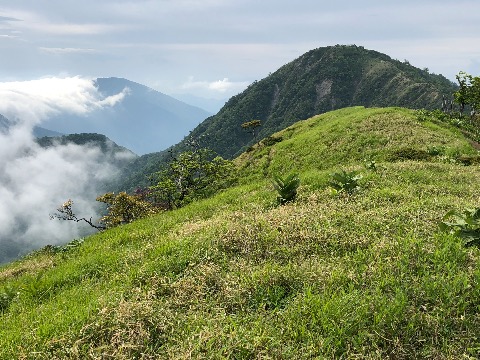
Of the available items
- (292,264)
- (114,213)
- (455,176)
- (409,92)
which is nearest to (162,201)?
(114,213)

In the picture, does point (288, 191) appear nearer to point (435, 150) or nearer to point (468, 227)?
point (468, 227)

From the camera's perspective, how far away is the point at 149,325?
575cm

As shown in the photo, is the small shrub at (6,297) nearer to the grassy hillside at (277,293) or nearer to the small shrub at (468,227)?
the grassy hillside at (277,293)

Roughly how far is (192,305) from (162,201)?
113ft

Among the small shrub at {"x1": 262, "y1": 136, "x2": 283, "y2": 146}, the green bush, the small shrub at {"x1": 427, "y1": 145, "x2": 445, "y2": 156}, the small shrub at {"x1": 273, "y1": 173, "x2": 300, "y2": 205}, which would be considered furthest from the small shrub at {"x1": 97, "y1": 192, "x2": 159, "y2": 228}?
the small shrub at {"x1": 427, "y1": 145, "x2": 445, "y2": 156}

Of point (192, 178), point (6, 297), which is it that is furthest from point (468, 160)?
point (192, 178)

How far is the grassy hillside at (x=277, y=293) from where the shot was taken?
16.8ft

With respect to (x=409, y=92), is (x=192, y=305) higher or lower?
lower

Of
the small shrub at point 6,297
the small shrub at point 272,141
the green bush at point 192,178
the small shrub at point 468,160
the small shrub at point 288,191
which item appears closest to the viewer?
the small shrub at point 6,297

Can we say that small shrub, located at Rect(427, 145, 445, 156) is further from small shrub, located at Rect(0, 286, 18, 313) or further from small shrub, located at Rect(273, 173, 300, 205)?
small shrub, located at Rect(0, 286, 18, 313)

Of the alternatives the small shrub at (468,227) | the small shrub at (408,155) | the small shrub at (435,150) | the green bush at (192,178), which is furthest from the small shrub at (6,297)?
the green bush at (192,178)

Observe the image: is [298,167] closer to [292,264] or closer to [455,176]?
[455,176]

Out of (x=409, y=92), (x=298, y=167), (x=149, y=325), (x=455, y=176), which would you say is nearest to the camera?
(x=149, y=325)

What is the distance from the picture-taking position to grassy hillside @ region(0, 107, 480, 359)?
5.12m
